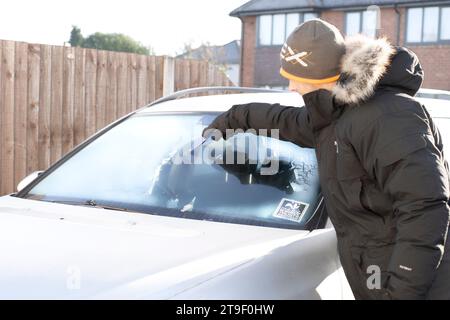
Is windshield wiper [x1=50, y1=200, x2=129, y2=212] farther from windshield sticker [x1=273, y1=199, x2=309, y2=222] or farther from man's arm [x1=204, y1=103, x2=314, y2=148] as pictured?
windshield sticker [x1=273, y1=199, x2=309, y2=222]

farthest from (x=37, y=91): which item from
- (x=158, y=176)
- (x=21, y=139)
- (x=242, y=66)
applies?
(x=242, y=66)

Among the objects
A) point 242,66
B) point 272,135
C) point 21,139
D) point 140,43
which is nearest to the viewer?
point 272,135

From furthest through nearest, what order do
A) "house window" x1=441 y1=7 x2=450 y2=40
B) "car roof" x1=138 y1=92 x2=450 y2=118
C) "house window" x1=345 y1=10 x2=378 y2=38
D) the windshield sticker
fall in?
"house window" x1=345 y1=10 x2=378 y2=38, "house window" x1=441 y1=7 x2=450 y2=40, "car roof" x1=138 y1=92 x2=450 y2=118, the windshield sticker

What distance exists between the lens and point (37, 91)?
6777 millimetres

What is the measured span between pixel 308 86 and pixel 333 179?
386 mm

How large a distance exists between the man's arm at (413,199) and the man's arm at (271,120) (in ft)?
2.00

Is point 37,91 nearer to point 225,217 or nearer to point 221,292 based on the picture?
point 225,217

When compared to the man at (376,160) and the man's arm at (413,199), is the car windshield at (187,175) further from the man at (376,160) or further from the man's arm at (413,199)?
the man's arm at (413,199)

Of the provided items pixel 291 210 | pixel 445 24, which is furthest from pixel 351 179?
pixel 445 24

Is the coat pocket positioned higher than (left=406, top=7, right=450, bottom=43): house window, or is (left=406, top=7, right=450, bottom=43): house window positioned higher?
(left=406, top=7, right=450, bottom=43): house window

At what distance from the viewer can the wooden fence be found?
6590 millimetres

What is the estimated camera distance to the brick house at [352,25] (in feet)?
77.7

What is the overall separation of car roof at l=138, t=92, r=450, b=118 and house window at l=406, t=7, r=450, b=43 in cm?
2150

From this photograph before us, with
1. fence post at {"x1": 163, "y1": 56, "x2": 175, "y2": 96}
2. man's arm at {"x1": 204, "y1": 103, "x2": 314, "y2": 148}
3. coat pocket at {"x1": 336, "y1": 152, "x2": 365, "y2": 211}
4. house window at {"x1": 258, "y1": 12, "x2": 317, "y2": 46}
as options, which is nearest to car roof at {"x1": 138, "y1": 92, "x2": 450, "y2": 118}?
man's arm at {"x1": 204, "y1": 103, "x2": 314, "y2": 148}
